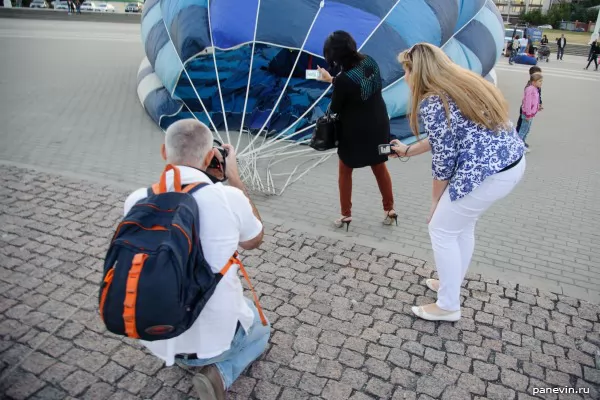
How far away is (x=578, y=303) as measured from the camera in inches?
132

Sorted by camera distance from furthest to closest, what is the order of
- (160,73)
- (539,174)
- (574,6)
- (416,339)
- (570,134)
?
(574,6) < (570,134) < (160,73) < (539,174) < (416,339)

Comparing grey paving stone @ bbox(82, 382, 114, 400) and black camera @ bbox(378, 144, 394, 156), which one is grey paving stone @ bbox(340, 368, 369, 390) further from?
black camera @ bbox(378, 144, 394, 156)

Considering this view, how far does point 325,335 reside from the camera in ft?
9.77

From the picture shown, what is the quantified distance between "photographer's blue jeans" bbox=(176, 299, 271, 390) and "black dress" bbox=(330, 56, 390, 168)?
6.02 ft

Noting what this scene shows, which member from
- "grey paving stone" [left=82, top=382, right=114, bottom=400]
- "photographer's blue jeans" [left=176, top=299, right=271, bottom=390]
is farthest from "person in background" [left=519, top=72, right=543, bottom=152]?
"grey paving stone" [left=82, top=382, right=114, bottom=400]

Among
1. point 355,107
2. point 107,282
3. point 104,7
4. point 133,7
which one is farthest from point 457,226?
point 133,7

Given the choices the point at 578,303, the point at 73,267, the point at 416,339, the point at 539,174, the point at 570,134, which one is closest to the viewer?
the point at 416,339

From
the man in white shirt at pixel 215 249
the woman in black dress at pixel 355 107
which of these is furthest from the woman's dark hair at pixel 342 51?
the man in white shirt at pixel 215 249

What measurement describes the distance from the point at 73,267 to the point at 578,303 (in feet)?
12.4

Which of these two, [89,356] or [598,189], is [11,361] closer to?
[89,356]

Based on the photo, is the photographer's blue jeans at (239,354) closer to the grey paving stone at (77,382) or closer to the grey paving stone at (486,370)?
the grey paving stone at (77,382)

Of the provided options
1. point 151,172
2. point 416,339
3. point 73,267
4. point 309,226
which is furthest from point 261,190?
point 416,339

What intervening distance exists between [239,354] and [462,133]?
5.58 feet

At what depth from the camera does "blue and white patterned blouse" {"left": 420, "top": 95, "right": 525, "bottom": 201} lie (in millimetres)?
2545
